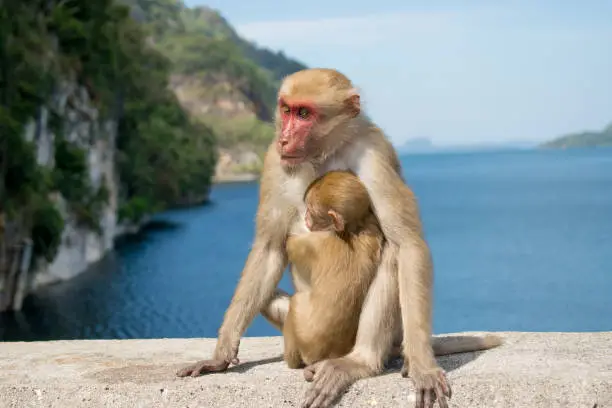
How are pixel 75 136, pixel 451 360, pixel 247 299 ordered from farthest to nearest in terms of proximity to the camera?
pixel 75 136
pixel 451 360
pixel 247 299

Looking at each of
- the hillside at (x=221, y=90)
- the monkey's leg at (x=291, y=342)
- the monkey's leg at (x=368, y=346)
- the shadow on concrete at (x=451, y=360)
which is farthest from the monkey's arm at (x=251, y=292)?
the hillside at (x=221, y=90)

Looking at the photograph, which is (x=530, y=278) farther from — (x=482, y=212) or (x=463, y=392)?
(x=463, y=392)

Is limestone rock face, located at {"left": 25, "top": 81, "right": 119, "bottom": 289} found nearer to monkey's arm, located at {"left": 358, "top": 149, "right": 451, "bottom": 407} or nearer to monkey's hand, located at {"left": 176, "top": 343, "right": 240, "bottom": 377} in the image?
monkey's hand, located at {"left": 176, "top": 343, "right": 240, "bottom": 377}

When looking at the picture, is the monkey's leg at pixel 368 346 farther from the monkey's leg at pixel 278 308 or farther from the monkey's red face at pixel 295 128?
the monkey's red face at pixel 295 128

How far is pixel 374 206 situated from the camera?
178 inches

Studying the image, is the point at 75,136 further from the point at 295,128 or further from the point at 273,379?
the point at 295,128

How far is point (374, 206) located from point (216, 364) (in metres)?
1.27

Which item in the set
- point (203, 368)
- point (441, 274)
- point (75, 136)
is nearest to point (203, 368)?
point (203, 368)

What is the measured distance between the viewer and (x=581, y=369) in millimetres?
4820

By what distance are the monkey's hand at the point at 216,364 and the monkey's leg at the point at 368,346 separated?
20.9 inches

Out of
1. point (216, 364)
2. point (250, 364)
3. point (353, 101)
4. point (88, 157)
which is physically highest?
point (353, 101)

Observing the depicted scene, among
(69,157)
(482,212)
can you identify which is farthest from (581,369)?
(482,212)

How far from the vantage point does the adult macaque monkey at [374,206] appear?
14.4ft

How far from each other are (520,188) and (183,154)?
64229 millimetres
